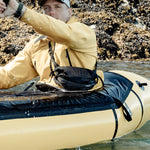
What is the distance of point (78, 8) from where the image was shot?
15.8 metres

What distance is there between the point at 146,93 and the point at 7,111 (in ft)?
6.74

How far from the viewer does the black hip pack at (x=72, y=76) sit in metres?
2.57

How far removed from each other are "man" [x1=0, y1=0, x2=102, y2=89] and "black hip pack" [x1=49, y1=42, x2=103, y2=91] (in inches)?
3.3

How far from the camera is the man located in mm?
2100

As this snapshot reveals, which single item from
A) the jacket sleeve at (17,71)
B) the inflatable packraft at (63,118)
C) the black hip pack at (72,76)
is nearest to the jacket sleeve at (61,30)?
the black hip pack at (72,76)

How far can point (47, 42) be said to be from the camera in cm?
279

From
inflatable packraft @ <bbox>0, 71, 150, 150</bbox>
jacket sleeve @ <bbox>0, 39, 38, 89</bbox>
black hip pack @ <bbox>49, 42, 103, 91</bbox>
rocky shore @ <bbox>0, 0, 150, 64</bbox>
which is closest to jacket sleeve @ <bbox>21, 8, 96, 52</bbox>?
black hip pack @ <bbox>49, 42, 103, 91</bbox>

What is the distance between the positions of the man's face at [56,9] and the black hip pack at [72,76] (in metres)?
0.36

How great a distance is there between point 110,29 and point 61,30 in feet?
40.1

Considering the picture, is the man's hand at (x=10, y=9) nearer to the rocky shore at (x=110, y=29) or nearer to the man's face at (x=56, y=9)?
the man's face at (x=56, y=9)

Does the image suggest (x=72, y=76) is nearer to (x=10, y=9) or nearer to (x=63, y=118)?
(x=63, y=118)

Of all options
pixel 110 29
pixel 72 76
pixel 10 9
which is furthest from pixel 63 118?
pixel 110 29

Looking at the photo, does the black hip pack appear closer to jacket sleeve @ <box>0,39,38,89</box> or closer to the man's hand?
jacket sleeve @ <box>0,39,38,89</box>

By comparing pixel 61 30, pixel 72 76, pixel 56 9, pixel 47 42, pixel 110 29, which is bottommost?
pixel 110 29
